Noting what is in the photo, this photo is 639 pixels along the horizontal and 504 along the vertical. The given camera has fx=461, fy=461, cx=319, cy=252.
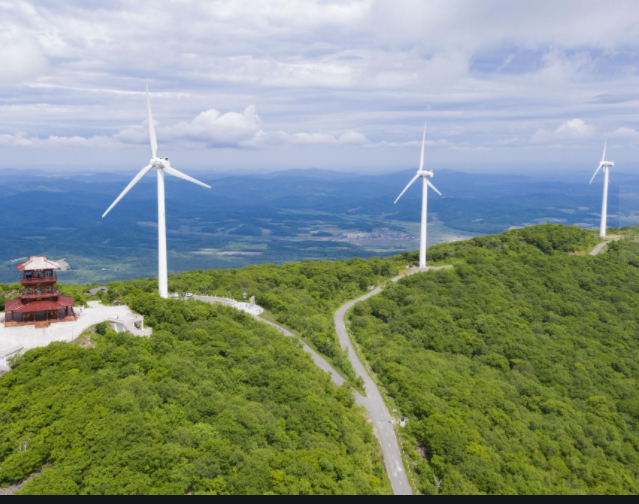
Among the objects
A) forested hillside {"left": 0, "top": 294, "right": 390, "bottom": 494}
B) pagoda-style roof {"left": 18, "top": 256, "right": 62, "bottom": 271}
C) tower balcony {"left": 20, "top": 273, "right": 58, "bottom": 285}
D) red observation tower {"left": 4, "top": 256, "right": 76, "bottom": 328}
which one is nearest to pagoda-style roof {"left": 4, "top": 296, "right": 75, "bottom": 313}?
red observation tower {"left": 4, "top": 256, "right": 76, "bottom": 328}

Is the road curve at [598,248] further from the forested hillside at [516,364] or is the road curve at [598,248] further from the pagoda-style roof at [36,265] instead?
the pagoda-style roof at [36,265]

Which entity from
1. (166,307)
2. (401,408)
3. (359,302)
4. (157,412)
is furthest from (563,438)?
(166,307)

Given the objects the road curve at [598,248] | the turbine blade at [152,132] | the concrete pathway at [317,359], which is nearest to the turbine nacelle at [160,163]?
the turbine blade at [152,132]

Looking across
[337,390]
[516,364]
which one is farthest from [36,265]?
[516,364]

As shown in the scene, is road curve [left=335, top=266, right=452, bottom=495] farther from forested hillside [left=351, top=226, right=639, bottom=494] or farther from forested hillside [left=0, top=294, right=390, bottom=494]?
forested hillside [left=351, top=226, right=639, bottom=494]
